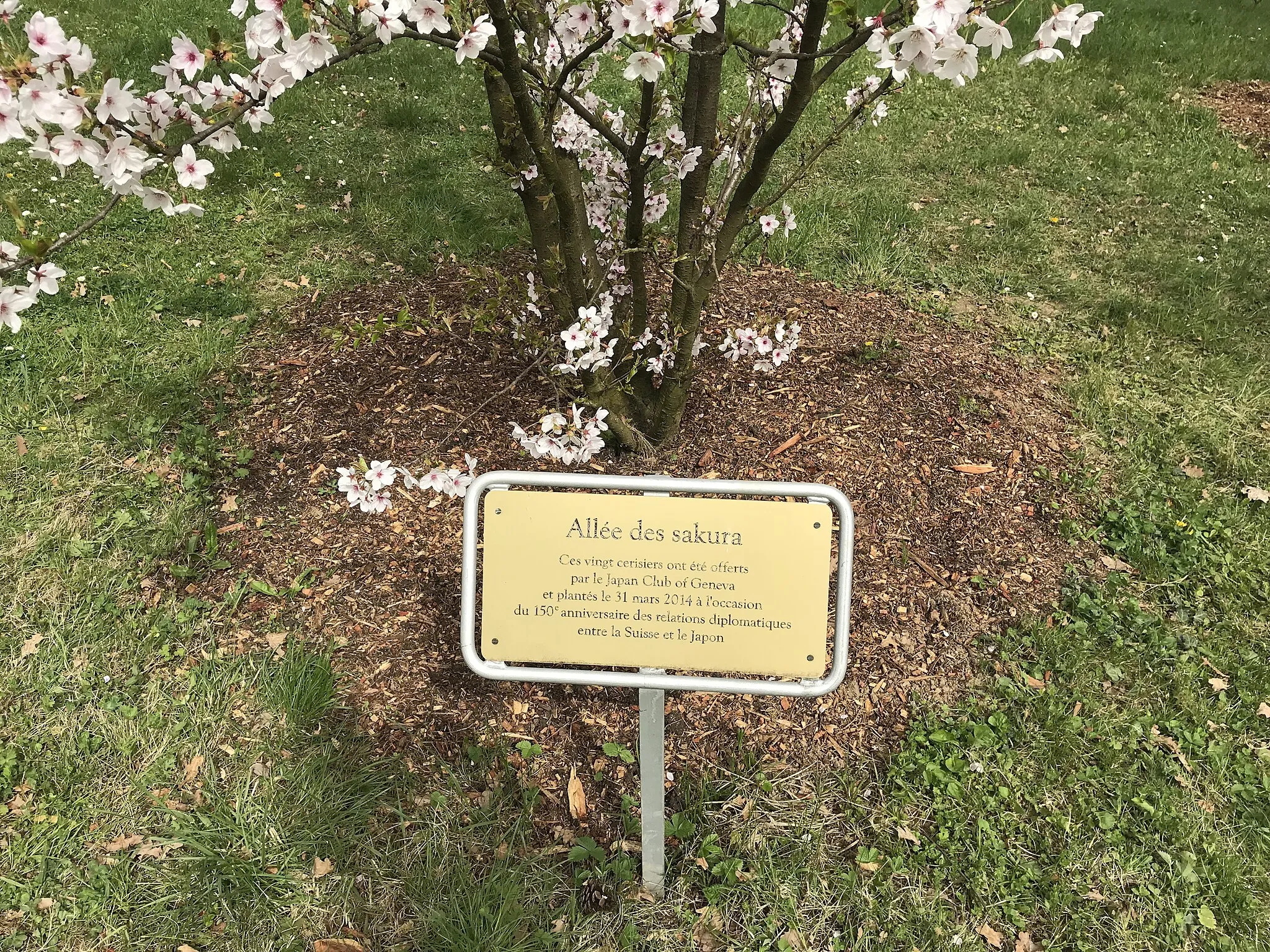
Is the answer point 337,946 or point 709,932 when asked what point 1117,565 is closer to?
point 709,932

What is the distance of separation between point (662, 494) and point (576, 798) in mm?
1132

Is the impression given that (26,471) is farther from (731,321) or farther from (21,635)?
(731,321)

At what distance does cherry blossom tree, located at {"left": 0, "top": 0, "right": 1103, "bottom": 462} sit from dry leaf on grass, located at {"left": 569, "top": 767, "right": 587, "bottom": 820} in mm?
971

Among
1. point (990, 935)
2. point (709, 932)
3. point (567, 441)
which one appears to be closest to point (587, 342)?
point (567, 441)

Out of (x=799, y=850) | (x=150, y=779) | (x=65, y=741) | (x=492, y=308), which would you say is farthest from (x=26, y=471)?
(x=799, y=850)

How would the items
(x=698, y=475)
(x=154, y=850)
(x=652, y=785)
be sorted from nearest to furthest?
1. (x=652, y=785)
2. (x=154, y=850)
3. (x=698, y=475)

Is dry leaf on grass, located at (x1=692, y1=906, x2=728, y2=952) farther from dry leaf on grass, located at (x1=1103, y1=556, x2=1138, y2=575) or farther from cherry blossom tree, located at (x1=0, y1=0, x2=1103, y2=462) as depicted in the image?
dry leaf on grass, located at (x1=1103, y1=556, x2=1138, y2=575)

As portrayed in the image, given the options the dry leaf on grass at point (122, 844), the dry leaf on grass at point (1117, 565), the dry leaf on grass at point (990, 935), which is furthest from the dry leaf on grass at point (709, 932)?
the dry leaf on grass at point (1117, 565)

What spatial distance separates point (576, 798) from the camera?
88.3 inches

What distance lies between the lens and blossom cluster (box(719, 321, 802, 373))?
317cm

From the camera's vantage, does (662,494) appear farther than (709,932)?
No

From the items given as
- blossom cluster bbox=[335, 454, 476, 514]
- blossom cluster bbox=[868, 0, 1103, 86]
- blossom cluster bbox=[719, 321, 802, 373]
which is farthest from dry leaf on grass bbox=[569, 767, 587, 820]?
blossom cluster bbox=[868, 0, 1103, 86]

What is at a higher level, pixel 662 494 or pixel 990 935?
pixel 662 494

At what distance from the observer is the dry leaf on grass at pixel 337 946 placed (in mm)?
1966
